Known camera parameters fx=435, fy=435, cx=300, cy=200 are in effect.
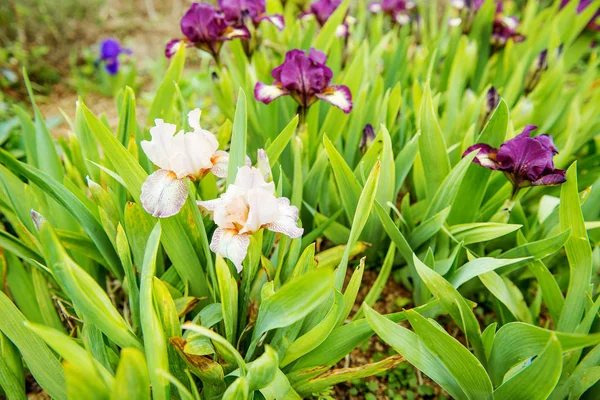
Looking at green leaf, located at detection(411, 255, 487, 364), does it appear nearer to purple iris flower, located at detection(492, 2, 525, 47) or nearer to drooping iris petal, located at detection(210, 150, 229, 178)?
drooping iris petal, located at detection(210, 150, 229, 178)

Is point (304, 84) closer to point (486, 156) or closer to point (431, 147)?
point (431, 147)

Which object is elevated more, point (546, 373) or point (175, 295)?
point (546, 373)

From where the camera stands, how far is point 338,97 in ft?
4.28

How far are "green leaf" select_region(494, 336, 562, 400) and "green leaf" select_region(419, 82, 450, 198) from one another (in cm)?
48

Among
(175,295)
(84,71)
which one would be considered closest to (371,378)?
(175,295)

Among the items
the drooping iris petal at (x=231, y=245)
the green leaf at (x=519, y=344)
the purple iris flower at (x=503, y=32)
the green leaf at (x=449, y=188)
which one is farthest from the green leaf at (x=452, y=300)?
the purple iris flower at (x=503, y=32)

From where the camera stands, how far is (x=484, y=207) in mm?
1314

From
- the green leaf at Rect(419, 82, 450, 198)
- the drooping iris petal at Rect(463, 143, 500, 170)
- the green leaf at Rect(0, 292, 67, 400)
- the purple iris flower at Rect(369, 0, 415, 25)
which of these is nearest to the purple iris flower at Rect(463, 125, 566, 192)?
the drooping iris petal at Rect(463, 143, 500, 170)

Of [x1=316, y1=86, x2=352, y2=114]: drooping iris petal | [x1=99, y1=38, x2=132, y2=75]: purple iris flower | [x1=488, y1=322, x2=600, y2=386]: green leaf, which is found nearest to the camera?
[x1=488, y1=322, x2=600, y2=386]: green leaf

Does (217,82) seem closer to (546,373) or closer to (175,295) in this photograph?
(175,295)

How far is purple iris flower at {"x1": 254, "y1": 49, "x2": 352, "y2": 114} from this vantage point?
1298 mm

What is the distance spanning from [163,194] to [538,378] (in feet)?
2.62

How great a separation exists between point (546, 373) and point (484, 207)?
2.01 feet

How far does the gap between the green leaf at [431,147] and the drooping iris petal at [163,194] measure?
2.21ft
